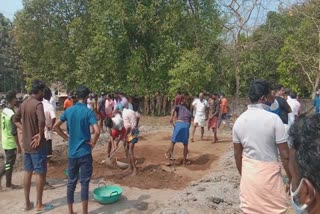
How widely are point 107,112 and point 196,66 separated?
26.3ft

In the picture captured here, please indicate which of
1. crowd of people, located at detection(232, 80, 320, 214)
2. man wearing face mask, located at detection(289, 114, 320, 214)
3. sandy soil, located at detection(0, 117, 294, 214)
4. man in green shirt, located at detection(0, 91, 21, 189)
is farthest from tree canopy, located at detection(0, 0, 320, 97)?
man wearing face mask, located at detection(289, 114, 320, 214)

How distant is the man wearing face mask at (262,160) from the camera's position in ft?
10.2

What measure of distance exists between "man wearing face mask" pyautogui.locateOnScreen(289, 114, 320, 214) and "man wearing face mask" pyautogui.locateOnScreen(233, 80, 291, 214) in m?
1.90

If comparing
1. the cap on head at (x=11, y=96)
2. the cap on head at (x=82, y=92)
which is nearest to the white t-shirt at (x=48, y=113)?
the cap on head at (x=11, y=96)

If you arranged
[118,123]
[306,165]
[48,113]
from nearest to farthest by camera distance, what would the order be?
[306,165]
[48,113]
[118,123]

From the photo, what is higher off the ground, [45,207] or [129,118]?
[129,118]

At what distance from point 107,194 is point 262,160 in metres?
3.32

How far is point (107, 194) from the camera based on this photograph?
5852 millimetres

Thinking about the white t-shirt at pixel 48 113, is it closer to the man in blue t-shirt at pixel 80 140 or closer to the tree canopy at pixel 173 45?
the man in blue t-shirt at pixel 80 140

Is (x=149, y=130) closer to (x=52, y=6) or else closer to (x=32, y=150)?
(x=32, y=150)

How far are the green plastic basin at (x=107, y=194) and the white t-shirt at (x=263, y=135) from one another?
302cm

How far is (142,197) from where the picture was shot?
608 cm

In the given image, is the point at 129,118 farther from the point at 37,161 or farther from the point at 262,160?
the point at 262,160

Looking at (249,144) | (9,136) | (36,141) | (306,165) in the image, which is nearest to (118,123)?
(9,136)
